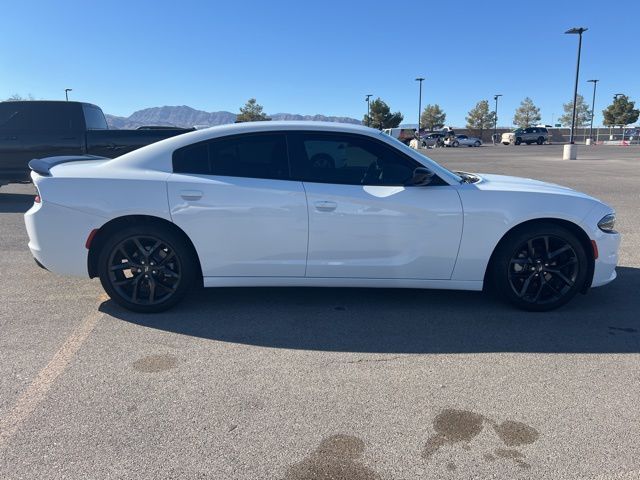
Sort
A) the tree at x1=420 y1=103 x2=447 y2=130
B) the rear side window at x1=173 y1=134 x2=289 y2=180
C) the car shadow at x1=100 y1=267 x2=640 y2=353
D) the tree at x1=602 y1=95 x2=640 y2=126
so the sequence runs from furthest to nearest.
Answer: the tree at x1=420 y1=103 x2=447 y2=130 < the tree at x1=602 y1=95 x2=640 y2=126 < the rear side window at x1=173 y1=134 x2=289 y2=180 < the car shadow at x1=100 y1=267 x2=640 y2=353

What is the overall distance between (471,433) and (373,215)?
189cm

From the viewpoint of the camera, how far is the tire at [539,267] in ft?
13.8

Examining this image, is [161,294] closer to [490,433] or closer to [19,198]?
[490,433]

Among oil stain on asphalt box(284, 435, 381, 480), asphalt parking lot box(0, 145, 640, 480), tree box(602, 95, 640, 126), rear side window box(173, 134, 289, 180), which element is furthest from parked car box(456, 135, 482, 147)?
oil stain on asphalt box(284, 435, 381, 480)

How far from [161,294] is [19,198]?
28.6 feet

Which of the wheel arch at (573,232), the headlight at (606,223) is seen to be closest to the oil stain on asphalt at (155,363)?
the wheel arch at (573,232)

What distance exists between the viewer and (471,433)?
8.81 ft

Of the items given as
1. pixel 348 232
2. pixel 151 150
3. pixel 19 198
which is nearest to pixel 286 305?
pixel 348 232

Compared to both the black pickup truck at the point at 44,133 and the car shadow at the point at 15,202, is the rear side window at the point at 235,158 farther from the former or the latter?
the car shadow at the point at 15,202

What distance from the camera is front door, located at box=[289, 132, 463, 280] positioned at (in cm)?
408

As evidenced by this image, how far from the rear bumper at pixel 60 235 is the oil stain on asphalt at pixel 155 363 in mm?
1200

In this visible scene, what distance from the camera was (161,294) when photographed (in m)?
4.29

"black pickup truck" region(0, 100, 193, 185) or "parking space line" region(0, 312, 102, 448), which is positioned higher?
"black pickup truck" region(0, 100, 193, 185)

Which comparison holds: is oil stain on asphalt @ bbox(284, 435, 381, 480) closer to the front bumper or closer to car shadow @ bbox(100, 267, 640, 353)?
car shadow @ bbox(100, 267, 640, 353)
